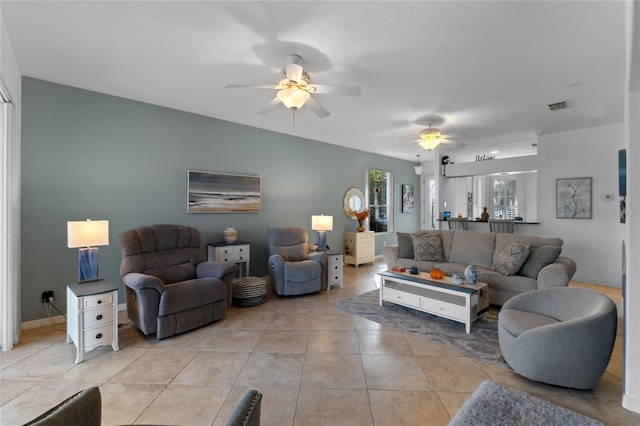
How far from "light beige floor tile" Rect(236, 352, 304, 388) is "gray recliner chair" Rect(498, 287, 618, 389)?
1.70 meters

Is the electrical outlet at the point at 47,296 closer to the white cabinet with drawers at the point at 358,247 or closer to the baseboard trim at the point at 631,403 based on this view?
the white cabinet with drawers at the point at 358,247

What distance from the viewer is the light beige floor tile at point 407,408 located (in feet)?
5.83

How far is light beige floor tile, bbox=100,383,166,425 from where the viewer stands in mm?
1803

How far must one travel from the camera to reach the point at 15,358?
250 cm

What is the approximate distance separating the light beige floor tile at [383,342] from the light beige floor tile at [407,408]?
600 millimetres

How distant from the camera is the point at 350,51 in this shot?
2570 mm

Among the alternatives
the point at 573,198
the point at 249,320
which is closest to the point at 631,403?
the point at 249,320

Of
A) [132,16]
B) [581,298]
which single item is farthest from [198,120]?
[581,298]

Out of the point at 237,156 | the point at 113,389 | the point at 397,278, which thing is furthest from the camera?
the point at 237,156

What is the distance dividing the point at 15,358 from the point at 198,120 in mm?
3368

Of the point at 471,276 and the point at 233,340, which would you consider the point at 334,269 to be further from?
the point at 233,340

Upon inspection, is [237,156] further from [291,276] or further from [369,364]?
[369,364]

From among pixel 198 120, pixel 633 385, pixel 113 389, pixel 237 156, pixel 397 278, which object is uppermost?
pixel 198 120

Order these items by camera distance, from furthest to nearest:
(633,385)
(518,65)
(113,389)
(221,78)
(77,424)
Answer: (221,78) → (518,65) → (113,389) → (633,385) → (77,424)
